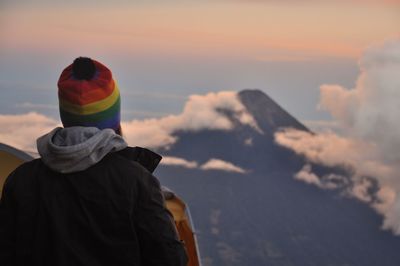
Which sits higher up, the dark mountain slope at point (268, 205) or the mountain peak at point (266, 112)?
the mountain peak at point (266, 112)

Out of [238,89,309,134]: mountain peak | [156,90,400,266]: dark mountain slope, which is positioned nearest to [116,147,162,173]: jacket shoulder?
[156,90,400,266]: dark mountain slope

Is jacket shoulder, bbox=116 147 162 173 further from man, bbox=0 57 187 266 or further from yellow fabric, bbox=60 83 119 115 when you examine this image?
yellow fabric, bbox=60 83 119 115

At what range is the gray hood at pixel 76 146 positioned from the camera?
8.58ft

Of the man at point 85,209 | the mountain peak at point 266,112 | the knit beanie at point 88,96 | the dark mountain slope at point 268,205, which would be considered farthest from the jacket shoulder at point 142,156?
the mountain peak at point 266,112

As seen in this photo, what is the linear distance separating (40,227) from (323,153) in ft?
606

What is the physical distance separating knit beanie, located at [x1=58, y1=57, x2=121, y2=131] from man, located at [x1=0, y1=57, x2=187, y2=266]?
10cm

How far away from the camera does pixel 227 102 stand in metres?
183

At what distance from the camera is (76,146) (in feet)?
8.57

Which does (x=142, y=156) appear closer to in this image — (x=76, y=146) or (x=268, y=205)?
(x=76, y=146)

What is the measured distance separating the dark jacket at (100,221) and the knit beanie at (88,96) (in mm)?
209

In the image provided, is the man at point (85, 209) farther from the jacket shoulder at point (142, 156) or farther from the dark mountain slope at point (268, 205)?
the dark mountain slope at point (268, 205)

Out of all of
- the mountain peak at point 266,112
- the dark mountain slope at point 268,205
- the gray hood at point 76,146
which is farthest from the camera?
the mountain peak at point 266,112

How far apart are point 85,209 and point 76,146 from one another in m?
0.24

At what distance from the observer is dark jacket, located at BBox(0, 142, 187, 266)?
8.71 ft
